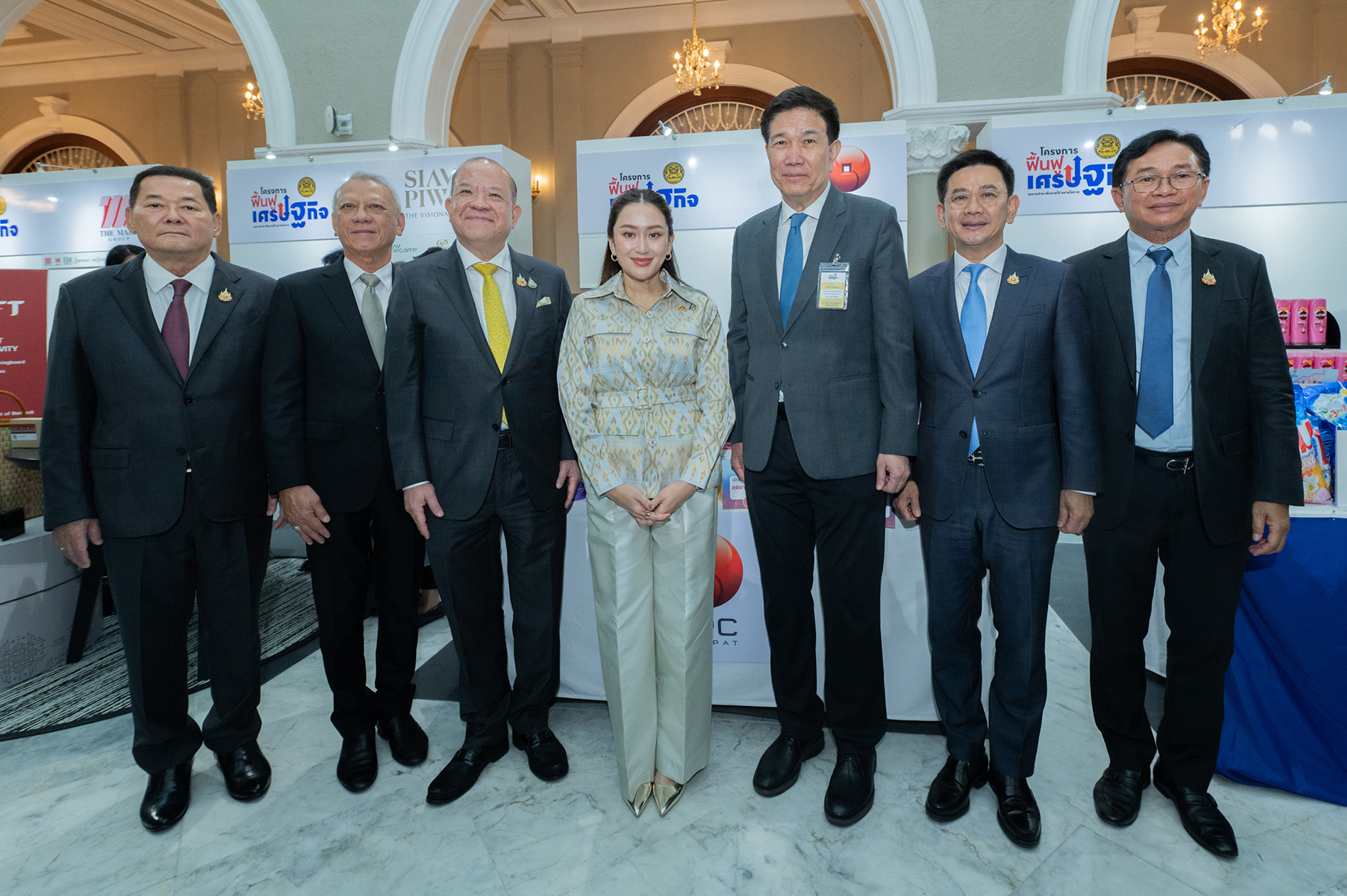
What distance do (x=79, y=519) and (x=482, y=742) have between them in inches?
50.2

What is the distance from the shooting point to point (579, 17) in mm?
8469

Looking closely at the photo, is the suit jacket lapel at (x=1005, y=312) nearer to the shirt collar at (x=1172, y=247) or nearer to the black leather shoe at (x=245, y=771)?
the shirt collar at (x=1172, y=247)

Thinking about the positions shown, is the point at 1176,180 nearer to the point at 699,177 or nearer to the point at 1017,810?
the point at 1017,810

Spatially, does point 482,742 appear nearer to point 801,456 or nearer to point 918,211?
point 801,456

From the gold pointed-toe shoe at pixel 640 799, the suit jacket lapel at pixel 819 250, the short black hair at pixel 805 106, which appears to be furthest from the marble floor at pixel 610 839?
the short black hair at pixel 805 106

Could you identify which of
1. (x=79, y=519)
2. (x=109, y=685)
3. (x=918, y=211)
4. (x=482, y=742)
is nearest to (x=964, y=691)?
(x=482, y=742)

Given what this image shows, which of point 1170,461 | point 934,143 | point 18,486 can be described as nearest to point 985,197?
point 1170,461

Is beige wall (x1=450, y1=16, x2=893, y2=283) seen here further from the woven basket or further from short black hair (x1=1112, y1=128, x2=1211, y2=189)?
short black hair (x1=1112, y1=128, x2=1211, y2=189)

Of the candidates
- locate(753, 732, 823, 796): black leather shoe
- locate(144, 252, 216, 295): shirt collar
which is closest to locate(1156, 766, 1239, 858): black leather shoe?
locate(753, 732, 823, 796): black leather shoe

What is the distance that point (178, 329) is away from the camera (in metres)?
2.10

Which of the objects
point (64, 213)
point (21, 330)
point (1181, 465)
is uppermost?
point (64, 213)

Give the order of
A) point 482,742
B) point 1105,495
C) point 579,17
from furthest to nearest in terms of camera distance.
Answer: point 579,17 < point 482,742 < point 1105,495

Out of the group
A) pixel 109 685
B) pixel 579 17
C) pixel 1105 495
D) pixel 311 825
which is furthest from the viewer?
pixel 579 17

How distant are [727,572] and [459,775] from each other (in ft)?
3.48
